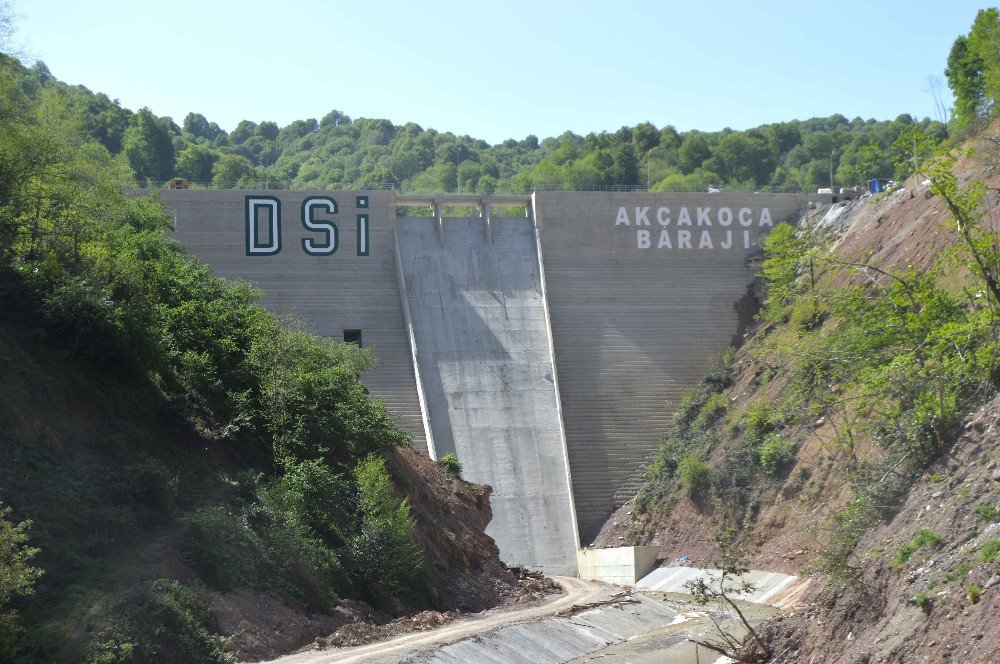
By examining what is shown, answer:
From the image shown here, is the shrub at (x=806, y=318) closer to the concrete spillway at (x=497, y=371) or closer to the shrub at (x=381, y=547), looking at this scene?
the concrete spillway at (x=497, y=371)

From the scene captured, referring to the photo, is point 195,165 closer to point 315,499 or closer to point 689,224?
point 689,224

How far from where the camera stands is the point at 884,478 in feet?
70.8

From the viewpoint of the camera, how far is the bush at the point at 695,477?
4422cm

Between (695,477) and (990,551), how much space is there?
29.1 meters

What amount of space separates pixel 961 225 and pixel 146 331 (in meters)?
16.8

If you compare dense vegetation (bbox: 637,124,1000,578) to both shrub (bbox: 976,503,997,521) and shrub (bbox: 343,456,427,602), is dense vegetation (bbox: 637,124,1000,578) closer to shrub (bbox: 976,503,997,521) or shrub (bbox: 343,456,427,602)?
shrub (bbox: 976,503,997,521)

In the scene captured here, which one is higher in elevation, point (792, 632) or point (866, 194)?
point (866, 194)

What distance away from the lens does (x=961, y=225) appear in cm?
2155

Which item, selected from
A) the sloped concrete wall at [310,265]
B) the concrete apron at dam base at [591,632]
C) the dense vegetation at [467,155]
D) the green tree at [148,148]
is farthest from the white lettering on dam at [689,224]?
the green tree at [148,148]

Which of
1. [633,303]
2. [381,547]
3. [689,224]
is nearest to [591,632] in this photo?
[381,547]

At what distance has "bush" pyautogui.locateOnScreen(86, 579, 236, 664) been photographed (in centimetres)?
1741

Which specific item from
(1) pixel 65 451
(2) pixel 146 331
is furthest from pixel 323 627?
(2) pixel 146 331

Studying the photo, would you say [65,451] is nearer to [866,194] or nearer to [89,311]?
[89,311]

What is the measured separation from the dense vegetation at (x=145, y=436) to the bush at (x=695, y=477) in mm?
16039
